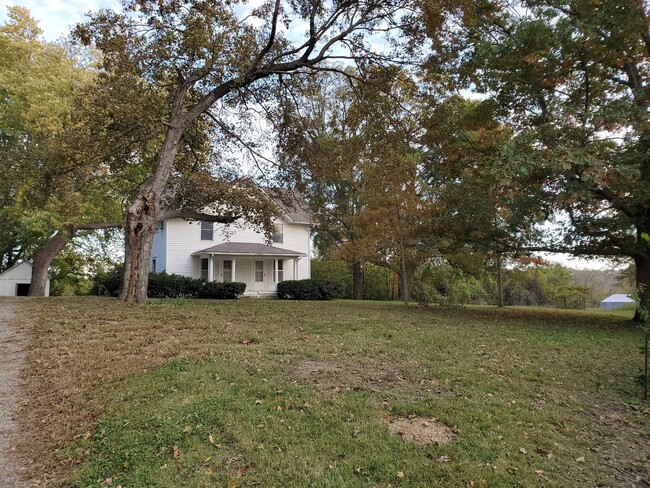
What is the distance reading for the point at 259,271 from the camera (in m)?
25.2

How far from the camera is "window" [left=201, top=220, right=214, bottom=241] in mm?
23906

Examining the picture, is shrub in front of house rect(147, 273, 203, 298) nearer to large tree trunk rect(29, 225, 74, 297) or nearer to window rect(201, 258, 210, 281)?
window rect(201, 258, 210, 281)

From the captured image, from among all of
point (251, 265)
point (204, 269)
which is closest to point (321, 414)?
point (204, 269)

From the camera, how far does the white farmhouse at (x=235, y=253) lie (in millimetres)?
23031

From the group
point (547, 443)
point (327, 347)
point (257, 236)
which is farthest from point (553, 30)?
point (257, 236)

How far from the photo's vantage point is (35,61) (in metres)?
19.1

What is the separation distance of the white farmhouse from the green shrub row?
200cm

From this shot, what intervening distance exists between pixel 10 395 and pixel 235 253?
61.6 ft

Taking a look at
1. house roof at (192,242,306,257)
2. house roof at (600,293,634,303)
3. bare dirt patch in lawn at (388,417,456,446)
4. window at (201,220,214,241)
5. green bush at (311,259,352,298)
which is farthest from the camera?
house roof at (600,293,634,303)

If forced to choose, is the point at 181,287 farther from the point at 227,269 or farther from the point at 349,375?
the point at 349,375

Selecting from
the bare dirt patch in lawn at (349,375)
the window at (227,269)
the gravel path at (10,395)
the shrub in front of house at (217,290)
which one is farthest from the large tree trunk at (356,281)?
the bare dirt patch in lawn at (349,375)

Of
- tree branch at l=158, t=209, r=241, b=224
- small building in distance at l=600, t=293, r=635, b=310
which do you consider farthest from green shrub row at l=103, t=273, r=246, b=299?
small building in distance at l=600, t=293, r=635, b=310

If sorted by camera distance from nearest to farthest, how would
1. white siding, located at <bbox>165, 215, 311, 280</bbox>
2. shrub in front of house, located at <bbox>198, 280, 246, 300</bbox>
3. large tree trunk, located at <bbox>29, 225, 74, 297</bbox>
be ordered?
shrub in front of house, located at <bbox>198, 280, 246, 300</bbox> → large tree trunk, located at <bbox>29, 225, 74, 297</bbox> → white siding, located at <bbox>165, 215, 311, 280</bbox>

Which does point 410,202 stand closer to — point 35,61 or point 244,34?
point 244,34
